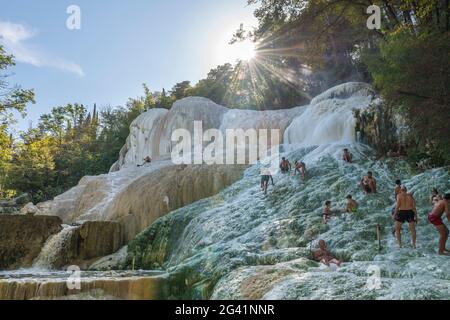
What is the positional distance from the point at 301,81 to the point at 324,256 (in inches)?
939

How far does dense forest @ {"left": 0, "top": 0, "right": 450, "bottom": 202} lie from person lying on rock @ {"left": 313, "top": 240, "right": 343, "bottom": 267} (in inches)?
154

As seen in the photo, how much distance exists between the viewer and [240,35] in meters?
27.1

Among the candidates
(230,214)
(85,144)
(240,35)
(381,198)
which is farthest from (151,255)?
(85,144)

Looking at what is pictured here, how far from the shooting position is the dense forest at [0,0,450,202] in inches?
412

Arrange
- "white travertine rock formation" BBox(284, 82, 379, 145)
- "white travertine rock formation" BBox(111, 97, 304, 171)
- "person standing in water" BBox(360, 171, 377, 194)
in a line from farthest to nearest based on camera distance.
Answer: "white travertine rock formation" BBox(111, 97, 304, 171) < "white travertine rock formation" BBox(284, 82, 379, 145) < "person standing in water" BBox(360, 171, 377, 194)

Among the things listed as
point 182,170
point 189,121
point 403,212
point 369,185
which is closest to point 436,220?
point 403,212

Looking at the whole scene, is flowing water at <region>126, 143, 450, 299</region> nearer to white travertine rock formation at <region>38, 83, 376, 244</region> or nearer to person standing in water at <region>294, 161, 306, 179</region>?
person standing in water at <region>294, 161, 306, 179</region>

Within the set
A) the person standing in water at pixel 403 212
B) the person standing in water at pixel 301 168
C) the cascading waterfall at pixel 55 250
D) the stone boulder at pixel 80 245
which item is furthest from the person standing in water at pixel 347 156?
the cascading waterfall at pixel 55 250

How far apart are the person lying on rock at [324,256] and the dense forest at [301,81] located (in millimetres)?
3918

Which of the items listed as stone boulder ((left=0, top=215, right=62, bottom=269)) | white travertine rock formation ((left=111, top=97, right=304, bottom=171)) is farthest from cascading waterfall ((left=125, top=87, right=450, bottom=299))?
white travertine rock formation ((left=111, top=97, right=304, bottom=171))

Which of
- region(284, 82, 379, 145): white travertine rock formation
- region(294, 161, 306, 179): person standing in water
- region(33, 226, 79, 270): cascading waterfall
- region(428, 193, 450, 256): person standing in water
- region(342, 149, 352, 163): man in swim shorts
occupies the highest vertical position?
region(284, 82, 379, 145): white travertine rock formation

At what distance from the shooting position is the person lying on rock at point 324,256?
8.56 meters

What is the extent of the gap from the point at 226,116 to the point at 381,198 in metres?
16.2

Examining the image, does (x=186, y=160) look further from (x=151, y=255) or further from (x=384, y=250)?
(x=384, y=250)
